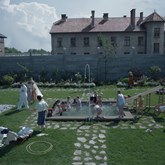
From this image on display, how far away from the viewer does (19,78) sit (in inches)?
965

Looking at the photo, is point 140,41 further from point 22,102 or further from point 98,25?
point 22,102

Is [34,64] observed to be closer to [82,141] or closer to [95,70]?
[95,70]

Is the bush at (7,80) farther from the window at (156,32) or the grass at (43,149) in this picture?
the window at (156,32)

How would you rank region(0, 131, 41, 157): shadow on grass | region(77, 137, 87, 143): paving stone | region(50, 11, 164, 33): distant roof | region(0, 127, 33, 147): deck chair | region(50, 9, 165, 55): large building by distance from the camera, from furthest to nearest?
region(50, 11, 164, 33): distant roof
region(50, 9, 165, 55): large building
region(77, 137, 87, 143): paving stone
region(0, 127, 33, 147): deck chair
region(0, 131, 41, 157): shadow on grass

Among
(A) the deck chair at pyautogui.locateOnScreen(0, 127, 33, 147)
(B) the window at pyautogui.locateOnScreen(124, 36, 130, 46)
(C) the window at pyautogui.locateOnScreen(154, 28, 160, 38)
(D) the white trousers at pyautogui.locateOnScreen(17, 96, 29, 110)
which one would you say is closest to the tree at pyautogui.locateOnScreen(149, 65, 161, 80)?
(C) the window at pyautogui.locateOnScreen(154, 28, 160, 38)

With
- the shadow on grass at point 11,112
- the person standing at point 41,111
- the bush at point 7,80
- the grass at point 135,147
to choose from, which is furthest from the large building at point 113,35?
the grass at point 135,147

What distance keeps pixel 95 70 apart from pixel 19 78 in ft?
24.6

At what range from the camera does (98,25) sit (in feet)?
115

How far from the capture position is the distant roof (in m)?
34.3

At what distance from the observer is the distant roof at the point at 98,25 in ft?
113

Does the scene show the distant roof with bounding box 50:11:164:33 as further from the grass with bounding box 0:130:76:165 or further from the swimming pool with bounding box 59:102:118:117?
the grass with bounding box 0:130:76:165

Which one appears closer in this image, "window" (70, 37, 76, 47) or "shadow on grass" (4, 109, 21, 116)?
"shadow on grass" (4, 109, 21, 116)

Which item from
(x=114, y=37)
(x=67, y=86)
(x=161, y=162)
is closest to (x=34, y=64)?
(x=67, y=86)

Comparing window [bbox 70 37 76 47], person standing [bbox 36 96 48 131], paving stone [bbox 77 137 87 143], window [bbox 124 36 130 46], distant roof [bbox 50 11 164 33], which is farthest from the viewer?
window [bbox 70 37 76 47]
